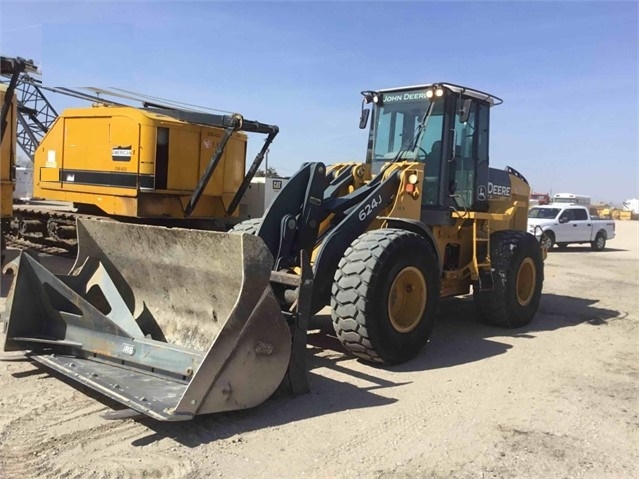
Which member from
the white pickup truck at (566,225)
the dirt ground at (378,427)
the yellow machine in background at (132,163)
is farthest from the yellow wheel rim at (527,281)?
the white pickup truck at (566,225)

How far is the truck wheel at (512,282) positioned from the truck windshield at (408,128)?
4.82 ft

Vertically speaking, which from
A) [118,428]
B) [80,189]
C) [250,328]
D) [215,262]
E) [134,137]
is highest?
[134,137]

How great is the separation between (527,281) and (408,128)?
2.65 metres

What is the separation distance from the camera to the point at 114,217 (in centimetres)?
1002

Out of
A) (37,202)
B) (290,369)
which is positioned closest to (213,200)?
(37,202)

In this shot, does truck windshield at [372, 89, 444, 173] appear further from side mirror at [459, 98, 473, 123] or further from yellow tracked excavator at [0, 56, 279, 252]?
yellow tracked excavator at [0, 56, 279, 252]

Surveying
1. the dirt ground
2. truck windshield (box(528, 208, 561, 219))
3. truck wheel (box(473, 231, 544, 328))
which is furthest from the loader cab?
truck windshield (box(528, 208, 561, 219))

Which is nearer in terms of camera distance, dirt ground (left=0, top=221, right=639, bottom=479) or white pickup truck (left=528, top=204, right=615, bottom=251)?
dirt ground (left=0, top=221, right=639, bottom=479)

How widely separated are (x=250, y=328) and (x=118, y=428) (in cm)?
108

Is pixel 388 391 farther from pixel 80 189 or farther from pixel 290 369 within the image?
pixel 80 189

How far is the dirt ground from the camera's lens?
11.5ft

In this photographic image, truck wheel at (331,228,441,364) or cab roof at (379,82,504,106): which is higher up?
cab roof at (379,82,504,106)

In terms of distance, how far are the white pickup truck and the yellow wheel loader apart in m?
14.1

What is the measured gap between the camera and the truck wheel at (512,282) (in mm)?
7293
